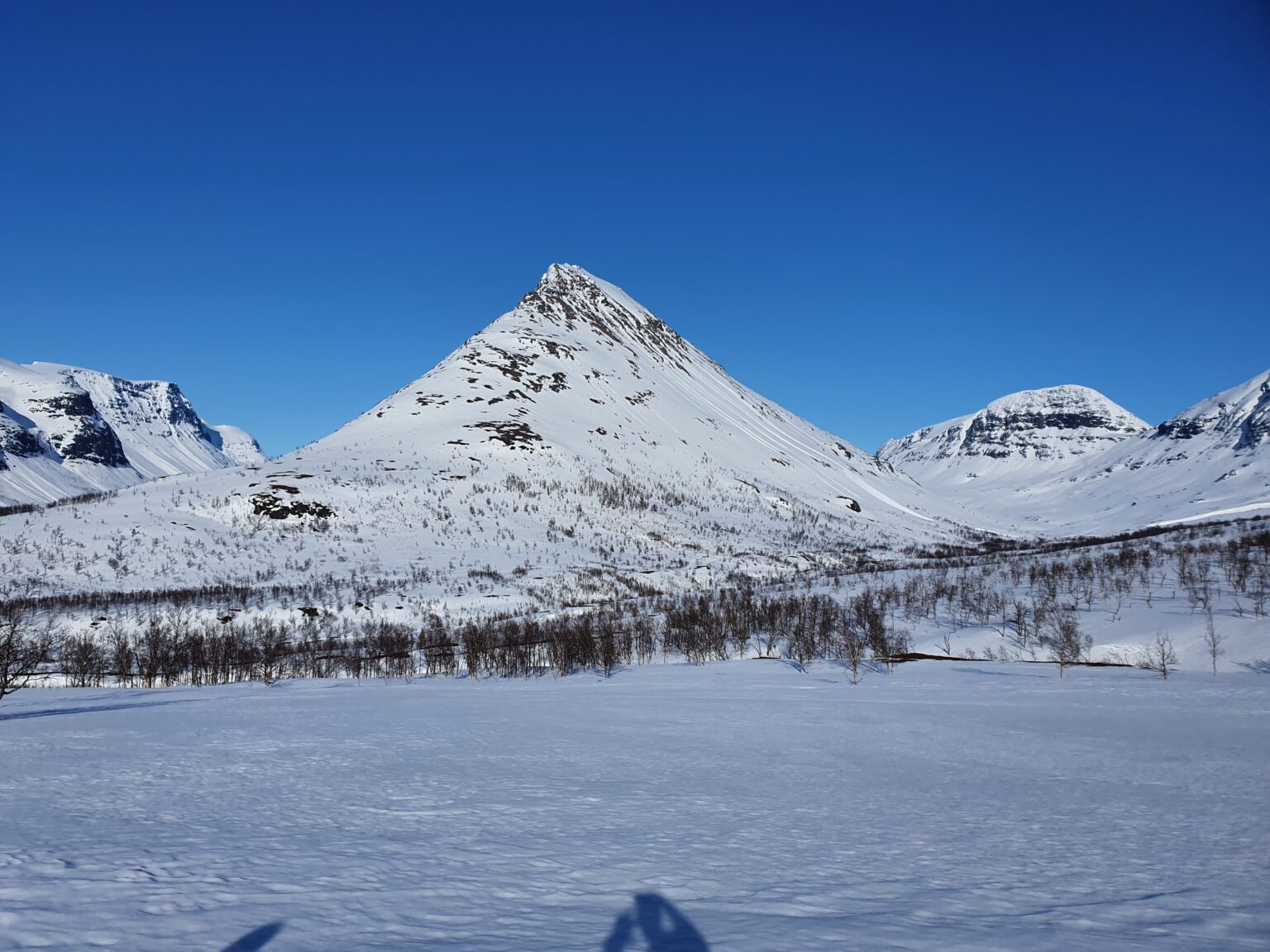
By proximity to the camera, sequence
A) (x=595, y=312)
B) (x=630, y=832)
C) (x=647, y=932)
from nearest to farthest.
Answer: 1. (x=647, y=932)
2. (x=630, y=832)
3. (x=595, y=312)

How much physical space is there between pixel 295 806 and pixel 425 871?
8.86ft

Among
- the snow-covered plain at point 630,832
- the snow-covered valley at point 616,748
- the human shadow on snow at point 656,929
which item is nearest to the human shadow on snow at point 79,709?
the snow-covered valley at point 616,748

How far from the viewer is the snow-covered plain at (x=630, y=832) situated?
441cm

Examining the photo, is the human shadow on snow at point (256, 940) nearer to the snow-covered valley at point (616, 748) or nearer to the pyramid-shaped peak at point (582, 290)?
the snow-covered valley at point (616, 748)

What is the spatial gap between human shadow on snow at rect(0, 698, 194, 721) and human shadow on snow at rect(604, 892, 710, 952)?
16200 millimetres

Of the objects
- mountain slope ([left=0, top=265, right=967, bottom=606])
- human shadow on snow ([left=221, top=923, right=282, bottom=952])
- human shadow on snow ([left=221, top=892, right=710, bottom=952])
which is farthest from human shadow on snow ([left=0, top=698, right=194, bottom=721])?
mountain slope ([left=0, top=265, right=967, bottom=606])

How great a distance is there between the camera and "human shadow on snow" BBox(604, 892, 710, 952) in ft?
13.7

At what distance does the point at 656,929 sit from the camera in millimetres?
4484

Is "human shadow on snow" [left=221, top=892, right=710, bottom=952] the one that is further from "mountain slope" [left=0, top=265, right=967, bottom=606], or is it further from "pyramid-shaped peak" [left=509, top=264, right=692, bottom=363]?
"pyramid-shaped peak" [left=509, top=264, right=692, bottom=363]

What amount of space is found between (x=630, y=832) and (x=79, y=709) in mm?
16967

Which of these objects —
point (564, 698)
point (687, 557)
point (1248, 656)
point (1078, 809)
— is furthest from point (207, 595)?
point (1248, 656)

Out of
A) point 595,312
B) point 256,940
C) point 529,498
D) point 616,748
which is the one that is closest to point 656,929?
point 256,940

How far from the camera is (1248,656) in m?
20.9

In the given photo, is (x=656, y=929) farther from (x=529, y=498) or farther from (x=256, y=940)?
(x=529, y=498)
